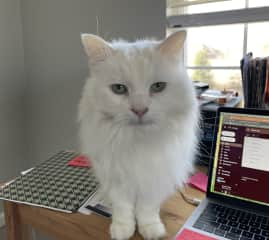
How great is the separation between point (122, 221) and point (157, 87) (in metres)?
0.37

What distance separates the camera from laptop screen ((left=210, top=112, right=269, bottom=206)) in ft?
2.77

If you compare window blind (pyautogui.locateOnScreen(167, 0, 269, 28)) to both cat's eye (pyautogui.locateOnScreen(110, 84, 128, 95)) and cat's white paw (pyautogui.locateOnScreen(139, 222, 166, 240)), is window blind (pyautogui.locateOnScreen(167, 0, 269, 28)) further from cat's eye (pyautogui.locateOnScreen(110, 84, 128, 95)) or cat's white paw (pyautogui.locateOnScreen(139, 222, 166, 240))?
cat's white paw (pyautogui.locateOnScreen(139, 222, 166, 240))

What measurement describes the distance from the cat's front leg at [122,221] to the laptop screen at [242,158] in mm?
272

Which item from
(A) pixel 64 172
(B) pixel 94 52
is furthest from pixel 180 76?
(A) pixel 64 172

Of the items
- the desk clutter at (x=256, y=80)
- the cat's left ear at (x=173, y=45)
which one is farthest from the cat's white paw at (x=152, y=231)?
the desk clutter at (x=256, y=80)

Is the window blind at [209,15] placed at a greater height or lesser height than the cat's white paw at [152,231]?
greater

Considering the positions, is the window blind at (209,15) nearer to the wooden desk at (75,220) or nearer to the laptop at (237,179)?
the laptop at (237,179)

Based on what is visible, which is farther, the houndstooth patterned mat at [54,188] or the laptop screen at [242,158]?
the houndstooth patterned mat at [54,188]

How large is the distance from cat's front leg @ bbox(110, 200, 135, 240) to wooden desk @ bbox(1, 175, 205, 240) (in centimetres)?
3

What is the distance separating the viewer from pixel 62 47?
1646 millimetres

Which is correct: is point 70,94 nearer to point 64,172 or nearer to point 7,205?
point 64,172

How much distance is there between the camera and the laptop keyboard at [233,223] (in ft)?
2.50

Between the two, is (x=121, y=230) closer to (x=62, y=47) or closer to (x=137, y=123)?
(x=137, y=123)

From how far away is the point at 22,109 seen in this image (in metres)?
1.91
